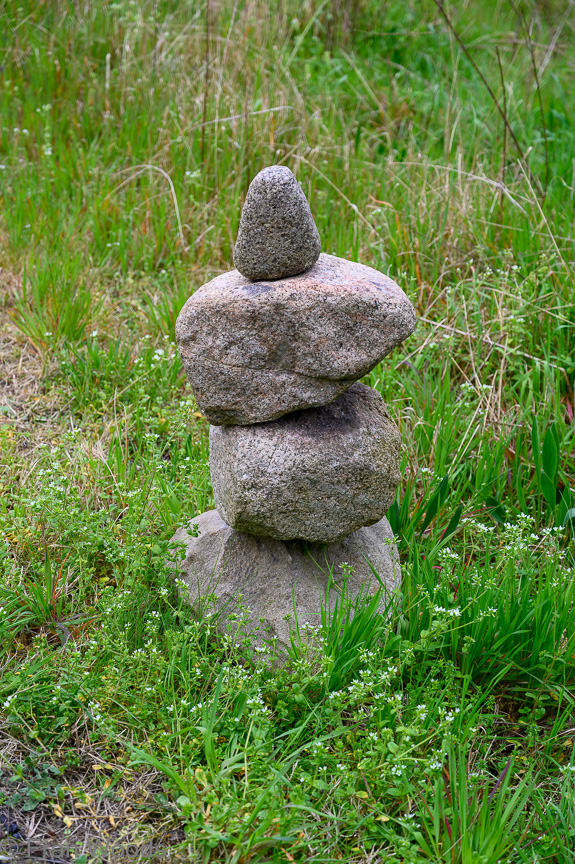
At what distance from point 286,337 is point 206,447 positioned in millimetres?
1240

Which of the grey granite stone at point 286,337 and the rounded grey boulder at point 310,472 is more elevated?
A: the grey granite stone at point 286,337

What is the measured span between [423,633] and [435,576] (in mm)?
509

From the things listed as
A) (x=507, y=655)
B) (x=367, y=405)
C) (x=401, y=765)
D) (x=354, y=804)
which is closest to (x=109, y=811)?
(x=354, y=804)

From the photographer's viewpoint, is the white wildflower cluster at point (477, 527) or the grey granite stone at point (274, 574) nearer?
the grey granite stone at point (274, 574)

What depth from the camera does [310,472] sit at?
2.30m

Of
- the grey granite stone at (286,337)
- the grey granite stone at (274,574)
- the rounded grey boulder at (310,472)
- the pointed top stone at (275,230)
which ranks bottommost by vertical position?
the grey granite stone at (274,574)

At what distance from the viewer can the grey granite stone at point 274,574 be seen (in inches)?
98.6

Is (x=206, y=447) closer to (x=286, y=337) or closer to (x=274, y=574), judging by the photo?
(x=274, y=574)

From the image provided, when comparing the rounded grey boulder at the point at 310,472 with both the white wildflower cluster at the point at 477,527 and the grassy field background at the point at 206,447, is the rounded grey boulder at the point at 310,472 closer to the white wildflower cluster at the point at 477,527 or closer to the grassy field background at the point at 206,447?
the grassy field background at the point at 206,447

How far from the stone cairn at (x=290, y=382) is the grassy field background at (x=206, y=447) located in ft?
1.11

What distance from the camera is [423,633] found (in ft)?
7.47

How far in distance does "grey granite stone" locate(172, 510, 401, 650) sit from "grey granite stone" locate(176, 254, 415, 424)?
1.75 ft

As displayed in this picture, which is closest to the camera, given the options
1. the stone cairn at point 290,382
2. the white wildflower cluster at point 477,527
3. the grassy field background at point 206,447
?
the grassy field background at point 206,447

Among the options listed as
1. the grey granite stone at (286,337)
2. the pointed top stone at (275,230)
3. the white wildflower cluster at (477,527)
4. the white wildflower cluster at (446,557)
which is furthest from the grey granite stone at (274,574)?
the pointed top stone at (275,230)
